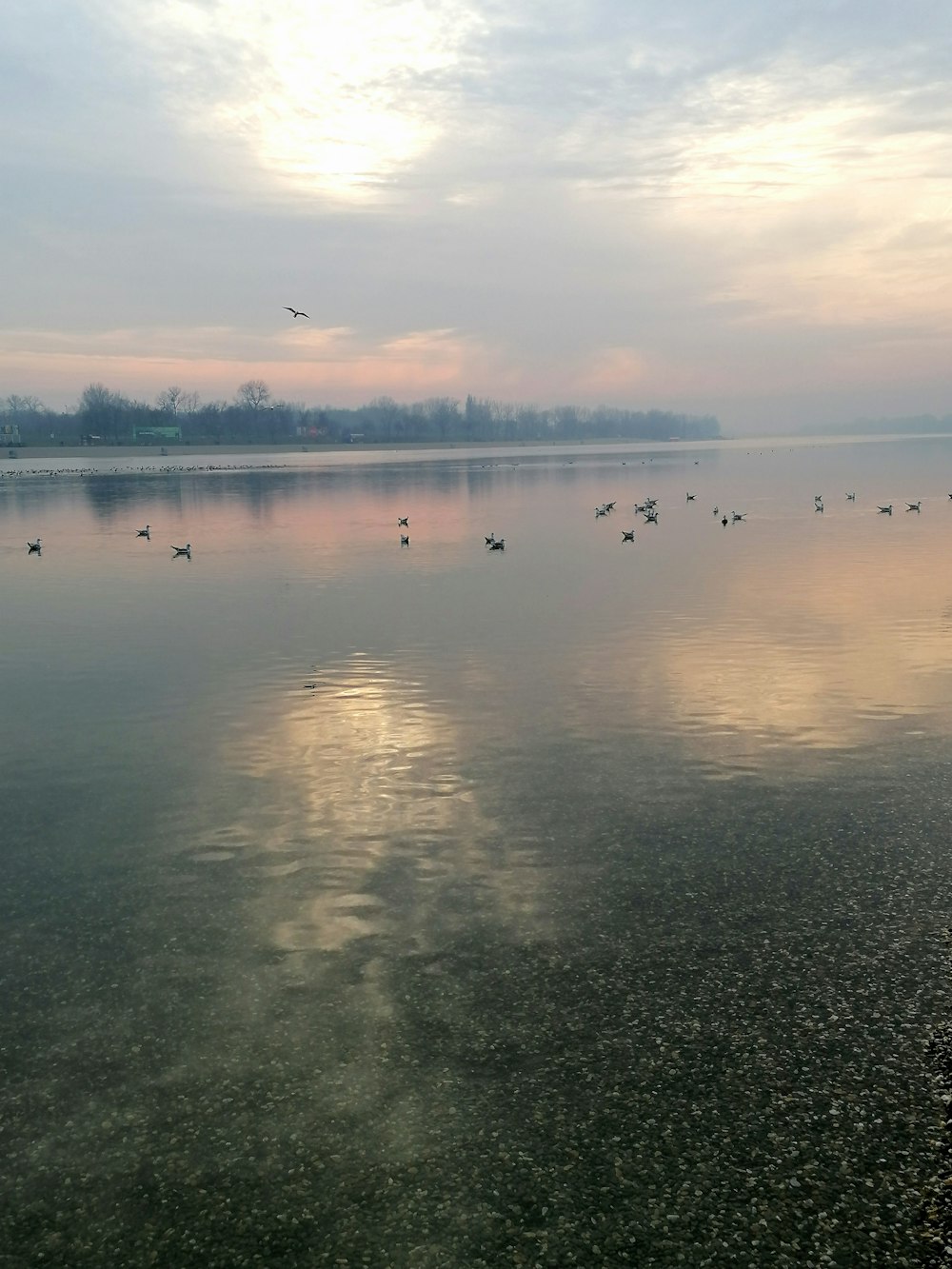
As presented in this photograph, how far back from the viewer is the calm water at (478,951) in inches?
288

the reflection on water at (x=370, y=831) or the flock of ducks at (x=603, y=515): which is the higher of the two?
the flock of ducks at (x=603, y=515)

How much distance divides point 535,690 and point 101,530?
4431 cm

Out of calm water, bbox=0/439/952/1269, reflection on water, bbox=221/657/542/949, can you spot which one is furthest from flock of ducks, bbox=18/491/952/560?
reflection on water, bbox=221/657/542/949

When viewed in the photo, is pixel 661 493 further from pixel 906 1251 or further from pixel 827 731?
pixel 906 1251

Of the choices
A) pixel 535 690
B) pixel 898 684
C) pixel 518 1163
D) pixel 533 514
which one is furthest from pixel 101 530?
pixel 518 1163

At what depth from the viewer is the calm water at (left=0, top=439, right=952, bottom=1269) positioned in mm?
7320

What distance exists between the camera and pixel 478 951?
10.6 metres

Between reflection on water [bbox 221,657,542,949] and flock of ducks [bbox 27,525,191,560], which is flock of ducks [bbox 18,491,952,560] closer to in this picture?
flock of ducks [bbox 27,525,191,560]

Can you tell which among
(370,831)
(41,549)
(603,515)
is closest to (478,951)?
(370,831)

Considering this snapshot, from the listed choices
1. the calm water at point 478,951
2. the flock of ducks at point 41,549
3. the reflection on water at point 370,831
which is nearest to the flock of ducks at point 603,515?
the flock of ducks at point 41,549

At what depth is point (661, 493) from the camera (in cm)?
8650

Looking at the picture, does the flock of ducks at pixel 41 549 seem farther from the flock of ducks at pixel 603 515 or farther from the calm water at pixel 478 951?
the calm water at pixel 478 951

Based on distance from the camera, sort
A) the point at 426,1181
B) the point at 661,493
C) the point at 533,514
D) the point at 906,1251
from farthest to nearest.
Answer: the point at 661,493 < the point at 533,514 < the point at 426,1181 < the point at 906,1251

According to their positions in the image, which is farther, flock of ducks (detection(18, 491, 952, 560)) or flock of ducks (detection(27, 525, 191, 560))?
flock of ducks (detection(18, 491, 952, 560))
